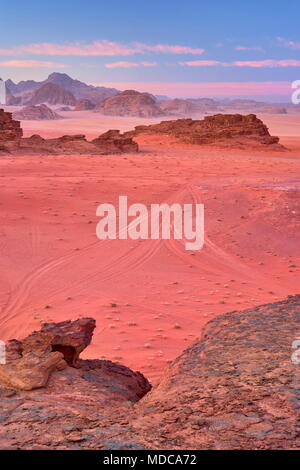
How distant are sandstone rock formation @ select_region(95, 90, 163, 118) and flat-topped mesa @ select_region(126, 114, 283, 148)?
197 feet

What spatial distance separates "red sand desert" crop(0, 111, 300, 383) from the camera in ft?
24.0

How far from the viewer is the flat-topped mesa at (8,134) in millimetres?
24267

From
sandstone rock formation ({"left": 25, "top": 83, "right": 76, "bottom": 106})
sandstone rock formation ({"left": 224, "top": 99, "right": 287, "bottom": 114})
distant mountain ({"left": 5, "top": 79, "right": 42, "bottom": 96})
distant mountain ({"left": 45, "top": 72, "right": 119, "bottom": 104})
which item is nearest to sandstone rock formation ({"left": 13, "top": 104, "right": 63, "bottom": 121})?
sandstone rock formation ({"left": 25, "top": 83, "right": 76, "bottom": 106})

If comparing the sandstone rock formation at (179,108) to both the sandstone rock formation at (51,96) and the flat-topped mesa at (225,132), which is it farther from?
the flat-topped mesa at (225,132)

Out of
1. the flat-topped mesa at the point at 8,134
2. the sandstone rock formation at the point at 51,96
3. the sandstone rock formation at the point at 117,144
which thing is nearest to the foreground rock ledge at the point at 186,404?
the flat-topped mesa at the point at 8,134

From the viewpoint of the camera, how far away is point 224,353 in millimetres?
3830

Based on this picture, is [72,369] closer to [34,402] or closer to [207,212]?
[34,402]

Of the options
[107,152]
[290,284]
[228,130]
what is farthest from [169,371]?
[228,130]

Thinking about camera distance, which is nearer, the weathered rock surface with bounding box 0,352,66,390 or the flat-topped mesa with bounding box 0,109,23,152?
the weathered rock surface with bounding box 0,352,66,390

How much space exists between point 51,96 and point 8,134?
347ft

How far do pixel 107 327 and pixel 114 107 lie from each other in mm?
95710

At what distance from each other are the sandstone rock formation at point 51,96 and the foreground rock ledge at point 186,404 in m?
127

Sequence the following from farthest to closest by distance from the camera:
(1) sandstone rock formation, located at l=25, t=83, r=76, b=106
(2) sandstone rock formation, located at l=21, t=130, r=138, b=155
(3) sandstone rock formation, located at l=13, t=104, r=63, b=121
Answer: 1. (1) sandstone rock formation, located at l=25, t=83, r=76, b=106
2. (3) sandstone rock formation, located at l=13, t=104, r=63, b=121
3. (2) sandstone rock formation, located at l=21, t=130, r=138, b=155

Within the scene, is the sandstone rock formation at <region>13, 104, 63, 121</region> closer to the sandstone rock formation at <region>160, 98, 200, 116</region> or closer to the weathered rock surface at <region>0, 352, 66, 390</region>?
the sandstone rock formation at <region>160, 98, 200, 116</region>
